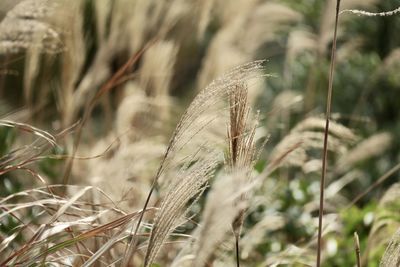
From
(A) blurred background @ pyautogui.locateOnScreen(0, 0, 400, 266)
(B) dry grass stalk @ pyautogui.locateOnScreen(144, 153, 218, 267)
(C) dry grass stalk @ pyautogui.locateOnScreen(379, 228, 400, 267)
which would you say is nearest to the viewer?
(B) dry grass stalk @ pyautogui.locateOnScreen(144, 153, 218, 267)

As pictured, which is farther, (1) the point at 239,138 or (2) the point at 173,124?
(2) the point at 173,124

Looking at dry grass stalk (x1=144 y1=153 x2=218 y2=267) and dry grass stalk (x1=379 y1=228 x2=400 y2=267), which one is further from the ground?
dry grass stalk (x1=144 y1=153 x2=218 y2=267)

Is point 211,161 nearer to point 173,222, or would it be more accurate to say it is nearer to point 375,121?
point 173,222

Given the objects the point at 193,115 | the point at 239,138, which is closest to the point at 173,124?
the point at 239,138

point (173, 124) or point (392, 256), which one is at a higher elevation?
point (392, 256)

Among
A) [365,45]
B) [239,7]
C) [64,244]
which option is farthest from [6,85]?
[64,244]

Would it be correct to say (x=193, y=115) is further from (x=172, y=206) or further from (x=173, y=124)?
(x=173, y=124)

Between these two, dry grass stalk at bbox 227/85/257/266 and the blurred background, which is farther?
the blurred background

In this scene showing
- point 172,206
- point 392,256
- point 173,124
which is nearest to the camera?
point 172,206

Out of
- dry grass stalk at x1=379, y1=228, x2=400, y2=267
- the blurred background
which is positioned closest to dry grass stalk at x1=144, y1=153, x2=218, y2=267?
dry grass stalk at x1=379, y1=228, x2=400, y2=267

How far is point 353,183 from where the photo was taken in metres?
5.12

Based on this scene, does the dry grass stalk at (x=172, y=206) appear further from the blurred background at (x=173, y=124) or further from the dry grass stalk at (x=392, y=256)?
the blurred background at (x=173, y=124)

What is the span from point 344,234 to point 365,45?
10.5 feet

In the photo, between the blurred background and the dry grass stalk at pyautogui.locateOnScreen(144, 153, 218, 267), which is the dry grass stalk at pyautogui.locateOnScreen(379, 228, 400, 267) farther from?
the blurred background
